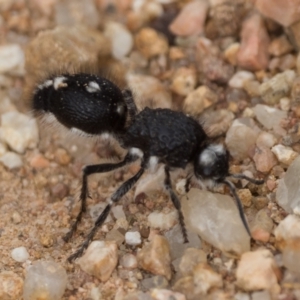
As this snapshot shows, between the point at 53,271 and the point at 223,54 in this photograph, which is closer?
the point at 53,271

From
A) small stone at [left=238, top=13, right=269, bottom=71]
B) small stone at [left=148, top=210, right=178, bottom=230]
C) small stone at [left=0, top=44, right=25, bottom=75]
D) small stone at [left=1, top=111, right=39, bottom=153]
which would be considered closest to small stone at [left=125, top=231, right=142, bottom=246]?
small stone at [left=148, top=210, right=178, bottom=230]

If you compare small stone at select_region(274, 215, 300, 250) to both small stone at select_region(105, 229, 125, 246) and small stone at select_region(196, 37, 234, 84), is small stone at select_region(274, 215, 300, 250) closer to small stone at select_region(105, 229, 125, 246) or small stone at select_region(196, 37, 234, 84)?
small stone at select_region(105, 229, 125, 246)

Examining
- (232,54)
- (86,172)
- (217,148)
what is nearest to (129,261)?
(86,172)

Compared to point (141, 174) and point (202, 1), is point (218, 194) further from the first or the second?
point (202, 1)

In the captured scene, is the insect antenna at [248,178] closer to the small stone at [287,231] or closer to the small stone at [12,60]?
the small stone at [287,231]

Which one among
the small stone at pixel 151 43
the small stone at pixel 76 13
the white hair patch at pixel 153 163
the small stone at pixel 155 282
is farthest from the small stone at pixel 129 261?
the small stone at pixel 76 13

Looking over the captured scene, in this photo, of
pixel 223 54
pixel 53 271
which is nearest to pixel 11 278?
pixel 53 271
